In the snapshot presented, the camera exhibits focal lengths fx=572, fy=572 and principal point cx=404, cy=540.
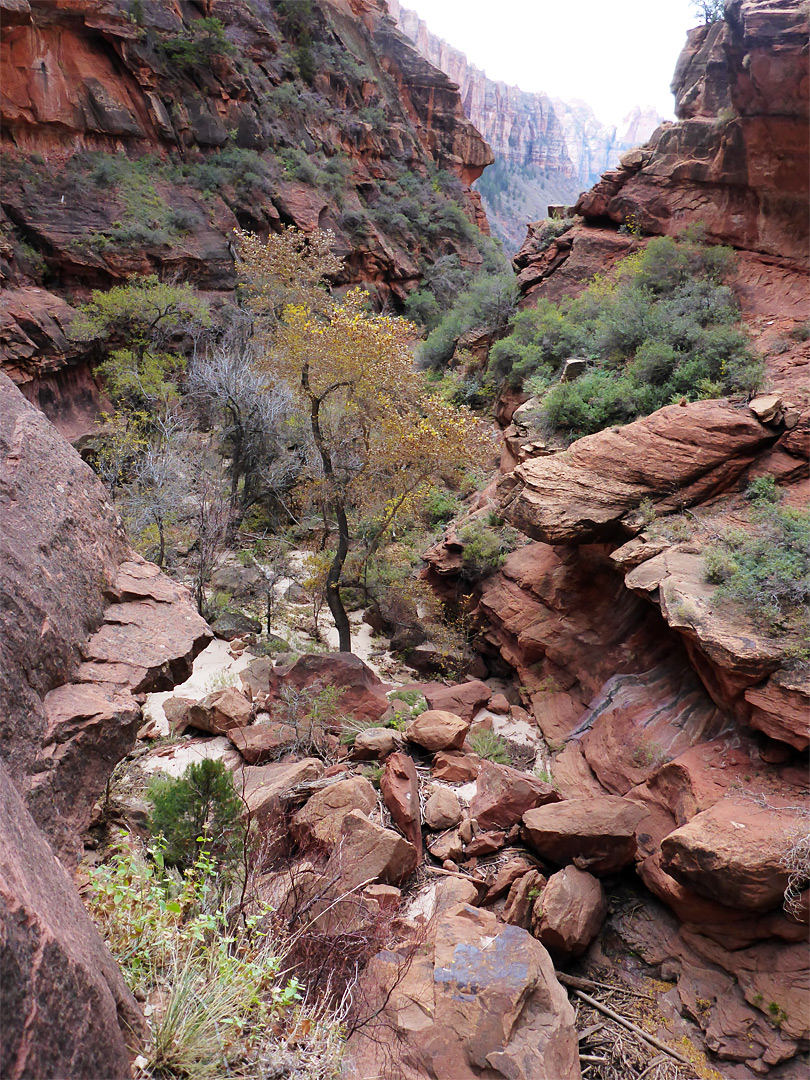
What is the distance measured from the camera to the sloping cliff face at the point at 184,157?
17.6 meters

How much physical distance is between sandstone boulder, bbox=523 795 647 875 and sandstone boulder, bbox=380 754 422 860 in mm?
1011

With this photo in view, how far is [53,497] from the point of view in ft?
10.3

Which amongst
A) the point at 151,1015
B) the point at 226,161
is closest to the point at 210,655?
Result: the point at 151,1015

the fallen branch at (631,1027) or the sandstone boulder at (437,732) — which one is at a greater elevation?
the sandstone boulder at (437,732)

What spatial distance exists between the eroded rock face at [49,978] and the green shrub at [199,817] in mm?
1435

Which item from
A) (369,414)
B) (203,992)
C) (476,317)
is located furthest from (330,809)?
(476,317)

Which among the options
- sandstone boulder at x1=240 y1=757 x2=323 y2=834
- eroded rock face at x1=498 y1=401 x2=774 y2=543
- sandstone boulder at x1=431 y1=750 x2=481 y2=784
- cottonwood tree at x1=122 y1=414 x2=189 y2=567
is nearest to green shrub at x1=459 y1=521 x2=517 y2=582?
eroded rock face at x1=498 y1=401 x2=774 y2=543

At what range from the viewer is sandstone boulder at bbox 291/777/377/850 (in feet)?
14.3

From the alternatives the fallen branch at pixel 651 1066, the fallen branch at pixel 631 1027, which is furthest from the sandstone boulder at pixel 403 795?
the fallen branch at pixel 651 1066

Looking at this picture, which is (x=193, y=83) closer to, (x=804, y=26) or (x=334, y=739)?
(x=804, y=26)

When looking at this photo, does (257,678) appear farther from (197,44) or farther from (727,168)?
(197,44)

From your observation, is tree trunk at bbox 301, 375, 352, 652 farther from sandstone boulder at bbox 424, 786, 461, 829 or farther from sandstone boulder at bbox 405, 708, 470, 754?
sandstone boulder at bbox 424, 786, 461, 829

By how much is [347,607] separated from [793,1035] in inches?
374

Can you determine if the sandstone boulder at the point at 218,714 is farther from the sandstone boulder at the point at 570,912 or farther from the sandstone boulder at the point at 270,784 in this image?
the sandstone boulder at the point at 570,912
